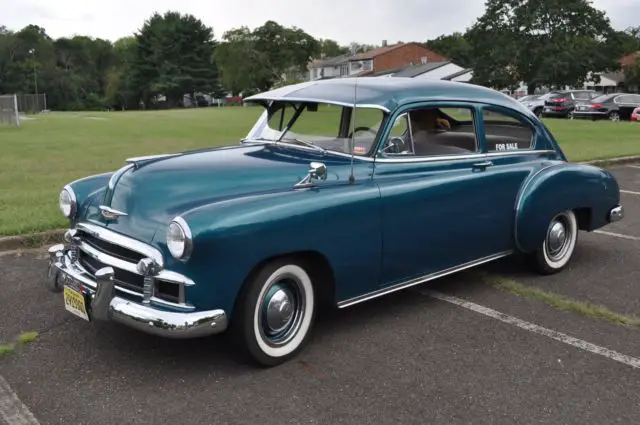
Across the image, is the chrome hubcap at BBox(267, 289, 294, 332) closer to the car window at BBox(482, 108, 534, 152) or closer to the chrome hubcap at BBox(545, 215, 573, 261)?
the car window at BBox(482, 108, 534, 152)

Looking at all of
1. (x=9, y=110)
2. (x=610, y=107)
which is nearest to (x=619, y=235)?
(x=9, y=110)

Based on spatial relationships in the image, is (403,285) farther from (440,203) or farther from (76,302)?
(76,302)

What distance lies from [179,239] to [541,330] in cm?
242

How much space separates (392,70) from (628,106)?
55463 mm

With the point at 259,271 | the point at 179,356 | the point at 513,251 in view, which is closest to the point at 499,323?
the point at 513,251

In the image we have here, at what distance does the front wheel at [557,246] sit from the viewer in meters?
5.22

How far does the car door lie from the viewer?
405 centimetres

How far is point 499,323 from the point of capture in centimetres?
423

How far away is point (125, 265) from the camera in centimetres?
339

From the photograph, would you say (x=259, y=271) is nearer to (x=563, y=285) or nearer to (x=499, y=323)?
Answer: (x=499, y=323)

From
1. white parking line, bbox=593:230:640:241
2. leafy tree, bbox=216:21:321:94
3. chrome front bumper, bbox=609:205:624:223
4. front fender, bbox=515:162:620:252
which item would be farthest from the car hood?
leafy tree, bbox=216:21:321:94

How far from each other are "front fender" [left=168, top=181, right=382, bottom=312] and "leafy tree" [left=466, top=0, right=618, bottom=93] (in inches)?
2071

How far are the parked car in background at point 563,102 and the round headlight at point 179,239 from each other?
29.1 meters

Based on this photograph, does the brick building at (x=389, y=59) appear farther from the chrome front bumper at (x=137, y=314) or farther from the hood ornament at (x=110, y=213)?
the chrome front bumper at (x=137, y=314)
